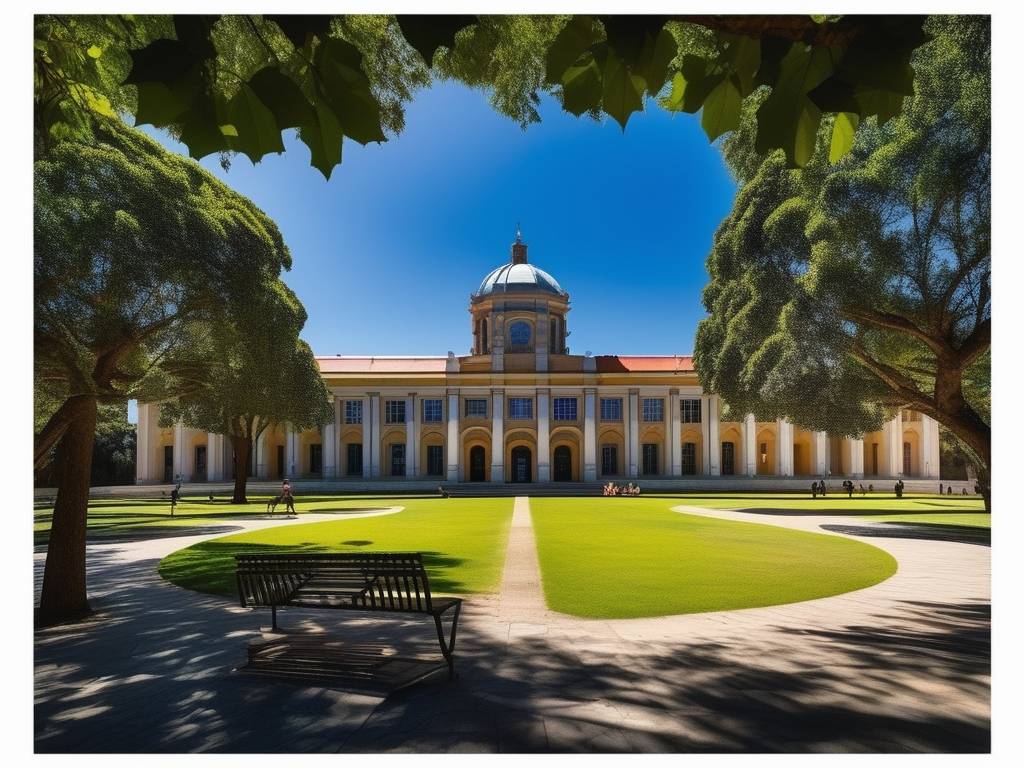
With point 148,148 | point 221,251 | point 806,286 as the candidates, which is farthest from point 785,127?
point 806,286

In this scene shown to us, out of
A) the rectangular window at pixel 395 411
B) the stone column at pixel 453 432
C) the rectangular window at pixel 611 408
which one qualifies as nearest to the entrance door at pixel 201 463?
the rectangular window at pixel 395 411

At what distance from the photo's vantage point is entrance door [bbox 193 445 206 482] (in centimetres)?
4491

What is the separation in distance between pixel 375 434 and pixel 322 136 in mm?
43892

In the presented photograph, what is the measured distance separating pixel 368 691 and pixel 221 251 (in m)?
6.96

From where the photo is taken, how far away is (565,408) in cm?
4544

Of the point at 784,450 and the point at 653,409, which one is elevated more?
the point at 653,409

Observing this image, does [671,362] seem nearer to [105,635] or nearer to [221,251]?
[221,251]

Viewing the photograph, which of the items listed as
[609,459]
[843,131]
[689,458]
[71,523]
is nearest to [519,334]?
[609,459]

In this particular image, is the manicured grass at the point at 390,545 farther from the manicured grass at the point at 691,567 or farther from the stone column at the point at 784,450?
the stone column at the point at 784,450

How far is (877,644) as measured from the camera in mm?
5633

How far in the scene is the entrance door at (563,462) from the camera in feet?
151

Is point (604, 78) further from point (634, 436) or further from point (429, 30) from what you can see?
point (634, 436)

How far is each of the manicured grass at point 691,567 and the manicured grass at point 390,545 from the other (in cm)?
108

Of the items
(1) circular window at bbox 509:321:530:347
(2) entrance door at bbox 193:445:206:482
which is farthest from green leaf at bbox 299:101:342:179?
(2) entrance door at bbox 193:445:206:482
